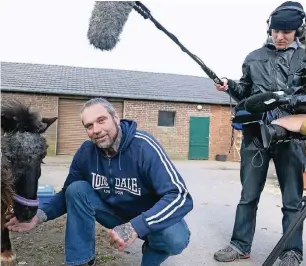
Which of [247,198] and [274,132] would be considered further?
[247,198]

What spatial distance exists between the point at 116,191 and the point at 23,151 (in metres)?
0.68

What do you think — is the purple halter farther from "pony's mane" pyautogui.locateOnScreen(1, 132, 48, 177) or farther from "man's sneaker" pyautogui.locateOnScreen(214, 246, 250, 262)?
"man's sneaker" pyautogui.locateOnScreen(214, 246, 250, 262)

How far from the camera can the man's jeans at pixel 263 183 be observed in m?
2.91

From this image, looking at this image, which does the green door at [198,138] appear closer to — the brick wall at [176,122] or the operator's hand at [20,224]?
the brick wall at [176,122]

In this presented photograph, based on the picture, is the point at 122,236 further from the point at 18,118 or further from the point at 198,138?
the point at 198,138

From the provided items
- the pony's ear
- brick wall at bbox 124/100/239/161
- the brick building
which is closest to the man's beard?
the pony's ear

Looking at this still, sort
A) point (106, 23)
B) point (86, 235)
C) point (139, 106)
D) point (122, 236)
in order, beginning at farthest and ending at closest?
point (139, 106), point (106, 23), point (86, 235), point (122, 236)

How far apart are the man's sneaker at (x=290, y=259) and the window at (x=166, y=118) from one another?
1555 centimetres

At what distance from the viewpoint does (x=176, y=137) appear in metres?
18.3

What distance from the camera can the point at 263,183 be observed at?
3.12 metres

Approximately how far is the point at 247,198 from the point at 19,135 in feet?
5.98

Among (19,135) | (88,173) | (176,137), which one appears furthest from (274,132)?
(176,137)

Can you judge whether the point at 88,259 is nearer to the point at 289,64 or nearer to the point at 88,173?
the point at 88,173

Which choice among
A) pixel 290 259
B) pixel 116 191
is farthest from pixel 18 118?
pixel 290 259
